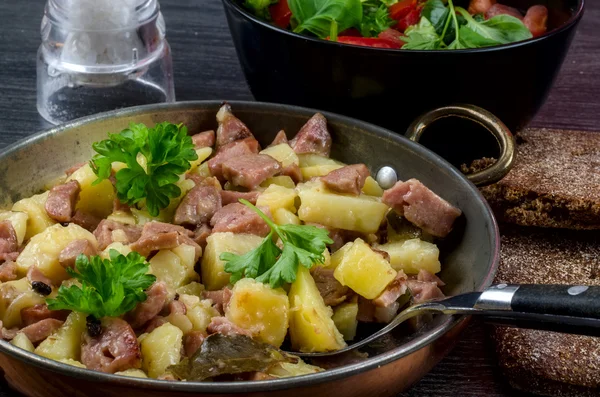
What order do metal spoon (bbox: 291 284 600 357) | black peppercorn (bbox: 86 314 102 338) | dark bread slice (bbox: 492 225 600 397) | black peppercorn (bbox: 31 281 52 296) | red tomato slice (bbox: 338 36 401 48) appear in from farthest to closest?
red tomato slice (bbox: 338 36 401 48), dark bread slice (bbox: 492 225 600 397), black peppercorn (bbox: 31 281 52 296), black peppercorn (bbox: 86 314 102 338), metal spoon (bbox: 291 284 600 357)

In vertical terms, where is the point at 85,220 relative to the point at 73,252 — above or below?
below

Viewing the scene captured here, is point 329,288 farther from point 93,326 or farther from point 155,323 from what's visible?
point 93,326

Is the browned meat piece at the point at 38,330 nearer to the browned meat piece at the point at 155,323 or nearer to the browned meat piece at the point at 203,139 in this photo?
the browned meat piece at the point at 155,323

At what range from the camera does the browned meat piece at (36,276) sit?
1.78 metres

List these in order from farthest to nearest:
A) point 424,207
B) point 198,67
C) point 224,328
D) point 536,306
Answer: point 198,67
point 424,207
point 224,328
point 536,306

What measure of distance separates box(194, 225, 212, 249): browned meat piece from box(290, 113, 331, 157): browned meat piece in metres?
0.40

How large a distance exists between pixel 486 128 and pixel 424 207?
1.33 ft

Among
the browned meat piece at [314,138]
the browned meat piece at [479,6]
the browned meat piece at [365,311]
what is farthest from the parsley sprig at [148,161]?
the browned meat piece at [479,6]

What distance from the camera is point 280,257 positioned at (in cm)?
179

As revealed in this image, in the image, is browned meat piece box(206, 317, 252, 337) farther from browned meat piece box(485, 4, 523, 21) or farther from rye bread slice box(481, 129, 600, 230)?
browned meat piece box(485, 4, 523, 21)

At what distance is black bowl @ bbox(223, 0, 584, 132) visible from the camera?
2.43 meters

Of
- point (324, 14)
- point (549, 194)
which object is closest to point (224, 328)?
point (549, 194)

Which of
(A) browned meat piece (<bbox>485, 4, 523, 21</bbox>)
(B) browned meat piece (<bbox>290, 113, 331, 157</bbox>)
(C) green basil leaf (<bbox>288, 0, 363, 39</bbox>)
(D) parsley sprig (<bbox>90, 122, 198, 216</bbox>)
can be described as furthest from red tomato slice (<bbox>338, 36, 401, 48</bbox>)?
(D) parsley sprig (<bbox>90, 122, 198, 216</bbox>)

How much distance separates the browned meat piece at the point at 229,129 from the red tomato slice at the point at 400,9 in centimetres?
80
